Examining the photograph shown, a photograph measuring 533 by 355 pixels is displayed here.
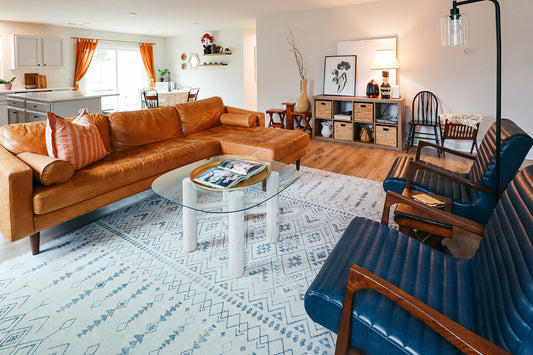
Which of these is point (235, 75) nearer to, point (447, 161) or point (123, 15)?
point (123, 15)

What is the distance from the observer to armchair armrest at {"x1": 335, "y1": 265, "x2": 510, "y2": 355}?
0.94 m

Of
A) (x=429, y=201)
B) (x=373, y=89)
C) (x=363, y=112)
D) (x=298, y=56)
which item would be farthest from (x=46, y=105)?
(x=429, y=201)

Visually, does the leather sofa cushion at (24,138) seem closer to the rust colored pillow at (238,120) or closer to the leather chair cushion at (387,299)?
the rust colored pillow at (238,120)

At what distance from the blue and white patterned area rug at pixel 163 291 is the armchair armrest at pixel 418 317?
0.48 metres

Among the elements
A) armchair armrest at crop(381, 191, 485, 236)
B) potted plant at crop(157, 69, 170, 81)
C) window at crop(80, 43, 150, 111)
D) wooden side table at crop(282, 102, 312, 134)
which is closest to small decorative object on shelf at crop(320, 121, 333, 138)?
wooden side table at crop(282, 102, 312, 134)

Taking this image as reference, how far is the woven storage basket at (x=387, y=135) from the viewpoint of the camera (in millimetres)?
5559

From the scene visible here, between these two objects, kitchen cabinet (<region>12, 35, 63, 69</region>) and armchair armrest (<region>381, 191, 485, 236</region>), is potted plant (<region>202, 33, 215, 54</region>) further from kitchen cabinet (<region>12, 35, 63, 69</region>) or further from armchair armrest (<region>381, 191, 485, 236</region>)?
armchair armrest (<region>381, 191, 485, 236</region>)

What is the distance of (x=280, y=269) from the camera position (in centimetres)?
224

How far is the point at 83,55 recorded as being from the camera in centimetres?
859

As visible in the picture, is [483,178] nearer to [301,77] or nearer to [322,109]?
[322,109]

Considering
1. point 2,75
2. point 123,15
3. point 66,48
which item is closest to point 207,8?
point 123,15

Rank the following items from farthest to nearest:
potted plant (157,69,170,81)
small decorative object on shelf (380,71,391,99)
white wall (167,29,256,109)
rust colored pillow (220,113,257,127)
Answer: potted plant (157,69,170,81) → white wall (167,29,256,109) → small decorative object on shelf (380,71,391,99) → rust colored pillow (220,113,257,127)

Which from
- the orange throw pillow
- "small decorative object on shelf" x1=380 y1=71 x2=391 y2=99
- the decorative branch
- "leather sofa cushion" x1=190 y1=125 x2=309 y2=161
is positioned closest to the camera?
the orange throw pillow

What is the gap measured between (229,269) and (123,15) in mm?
6579
